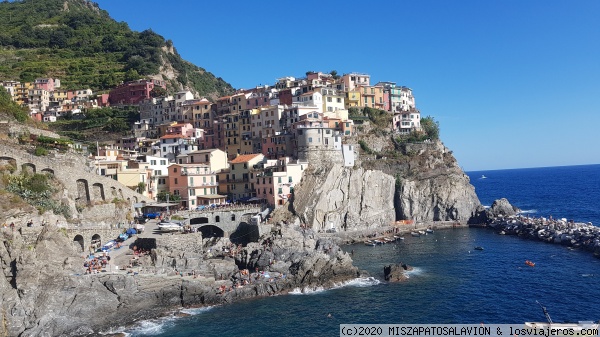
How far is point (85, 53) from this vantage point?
5167 inches

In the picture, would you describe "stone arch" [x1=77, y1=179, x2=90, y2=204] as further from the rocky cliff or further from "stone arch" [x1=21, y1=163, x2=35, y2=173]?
the rocky cliff

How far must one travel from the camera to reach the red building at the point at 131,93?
338 feet

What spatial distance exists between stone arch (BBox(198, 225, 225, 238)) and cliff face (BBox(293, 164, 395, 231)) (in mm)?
11252

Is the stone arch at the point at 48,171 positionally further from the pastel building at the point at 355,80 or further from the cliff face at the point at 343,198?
the pastel building at the point at 355,80

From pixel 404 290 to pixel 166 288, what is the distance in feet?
70.4

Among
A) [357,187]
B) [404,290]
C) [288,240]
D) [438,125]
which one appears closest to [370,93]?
[438,125]

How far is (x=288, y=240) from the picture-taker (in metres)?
52.5

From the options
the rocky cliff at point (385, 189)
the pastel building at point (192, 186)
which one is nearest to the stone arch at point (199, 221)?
the pastel building at point (192, 186)

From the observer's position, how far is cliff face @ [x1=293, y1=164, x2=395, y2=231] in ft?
223

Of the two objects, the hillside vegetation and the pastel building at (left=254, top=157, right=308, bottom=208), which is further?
the hillside vegetation

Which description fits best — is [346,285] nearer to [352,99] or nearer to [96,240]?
[96,240]

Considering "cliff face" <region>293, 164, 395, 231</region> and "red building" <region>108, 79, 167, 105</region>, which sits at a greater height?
"red building" <region>108, 79, 167, 105</region>

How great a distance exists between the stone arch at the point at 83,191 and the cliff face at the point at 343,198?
26.2 m

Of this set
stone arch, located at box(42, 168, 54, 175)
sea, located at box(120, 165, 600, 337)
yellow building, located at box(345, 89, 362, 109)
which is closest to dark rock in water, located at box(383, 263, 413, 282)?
sea, located at box(120, 165, 600, 337)
